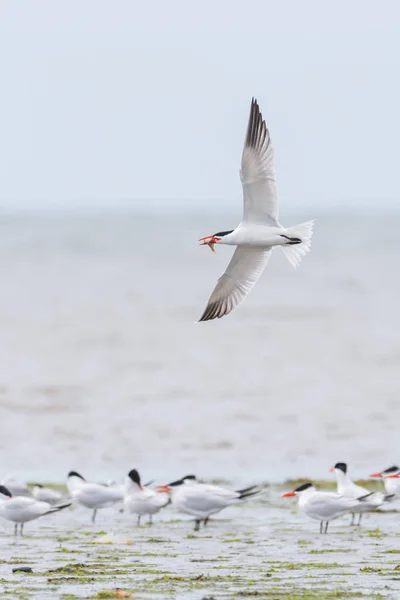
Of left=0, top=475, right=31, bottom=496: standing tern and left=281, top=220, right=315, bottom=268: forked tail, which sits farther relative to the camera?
left=0, top=475, right=31, bottom=496: standing tern

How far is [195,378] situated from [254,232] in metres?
11.9

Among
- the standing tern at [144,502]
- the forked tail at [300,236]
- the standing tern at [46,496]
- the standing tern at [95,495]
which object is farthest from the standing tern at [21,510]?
the forked tail at [300,236]

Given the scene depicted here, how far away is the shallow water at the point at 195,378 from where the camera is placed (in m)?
15.3

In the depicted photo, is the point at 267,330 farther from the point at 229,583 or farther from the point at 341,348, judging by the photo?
the point at 229,583

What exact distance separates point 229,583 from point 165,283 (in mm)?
41727

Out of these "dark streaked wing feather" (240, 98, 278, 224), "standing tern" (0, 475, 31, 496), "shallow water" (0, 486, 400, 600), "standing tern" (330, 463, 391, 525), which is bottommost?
"shallow water" (0, 486, 400, 600)

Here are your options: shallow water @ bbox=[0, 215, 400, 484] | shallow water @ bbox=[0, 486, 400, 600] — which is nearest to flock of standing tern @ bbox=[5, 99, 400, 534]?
shallow water @ bbox=[0, 486, 400, 600]

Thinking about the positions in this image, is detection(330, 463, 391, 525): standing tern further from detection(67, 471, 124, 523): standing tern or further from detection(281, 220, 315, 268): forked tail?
detection(281, 220, 315, 268): forked tail

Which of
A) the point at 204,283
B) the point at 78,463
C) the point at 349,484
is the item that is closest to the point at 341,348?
the point at 78,463

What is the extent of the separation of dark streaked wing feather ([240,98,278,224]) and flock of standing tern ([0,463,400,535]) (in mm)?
2563

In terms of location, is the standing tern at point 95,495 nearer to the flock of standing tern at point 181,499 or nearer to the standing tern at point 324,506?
the flock of standing tern at point 181,499

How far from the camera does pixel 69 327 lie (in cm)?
3234

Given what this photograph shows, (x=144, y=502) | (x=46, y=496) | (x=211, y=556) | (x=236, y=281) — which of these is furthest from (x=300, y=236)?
(x=46, y=496)

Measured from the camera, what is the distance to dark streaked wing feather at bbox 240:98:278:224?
1005 centimetres
